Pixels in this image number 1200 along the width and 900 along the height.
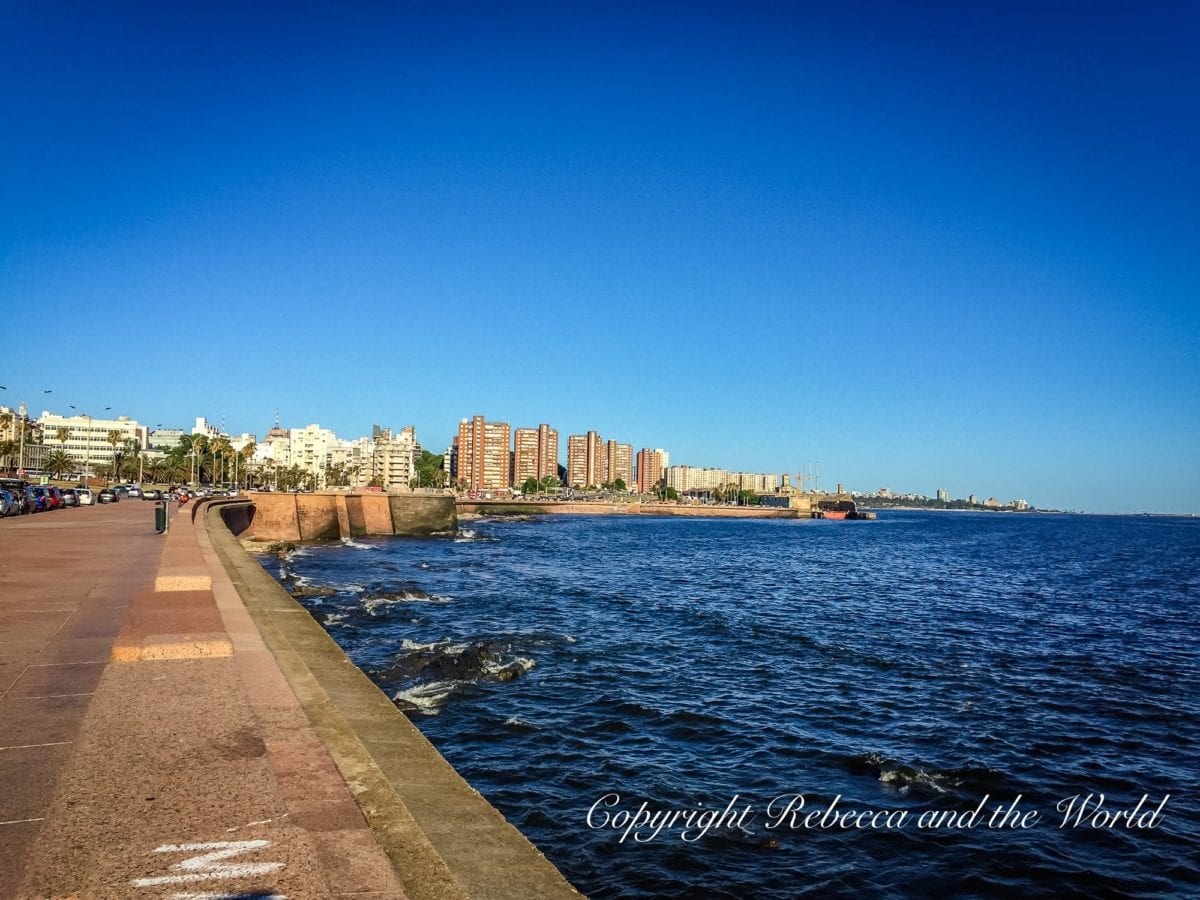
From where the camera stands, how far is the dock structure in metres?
4.25

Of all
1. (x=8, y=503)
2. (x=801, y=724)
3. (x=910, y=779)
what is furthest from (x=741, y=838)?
(x=8, y=503)

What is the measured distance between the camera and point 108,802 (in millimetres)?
5055

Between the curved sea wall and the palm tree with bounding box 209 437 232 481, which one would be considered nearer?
the curved sea wall

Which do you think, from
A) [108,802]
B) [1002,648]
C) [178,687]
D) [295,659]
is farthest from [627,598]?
[108,802]

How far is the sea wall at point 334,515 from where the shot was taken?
2360 inches

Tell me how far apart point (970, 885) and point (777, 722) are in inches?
233

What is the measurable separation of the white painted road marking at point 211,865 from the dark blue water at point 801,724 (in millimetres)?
5159

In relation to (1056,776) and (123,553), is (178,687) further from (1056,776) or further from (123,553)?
(123,553)

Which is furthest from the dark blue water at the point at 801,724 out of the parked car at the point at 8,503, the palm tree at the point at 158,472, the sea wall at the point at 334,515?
the palm tree at the point at 158,472

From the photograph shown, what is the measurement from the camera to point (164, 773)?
5570mm

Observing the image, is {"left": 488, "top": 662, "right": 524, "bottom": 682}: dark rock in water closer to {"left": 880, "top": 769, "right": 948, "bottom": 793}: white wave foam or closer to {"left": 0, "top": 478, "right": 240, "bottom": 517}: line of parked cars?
{"left": 880, "top": 769, "right": 948, "bottom": 793}: white wave foam

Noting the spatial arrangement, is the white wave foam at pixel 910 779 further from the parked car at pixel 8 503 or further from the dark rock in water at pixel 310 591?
the parked car at pixel 8 503

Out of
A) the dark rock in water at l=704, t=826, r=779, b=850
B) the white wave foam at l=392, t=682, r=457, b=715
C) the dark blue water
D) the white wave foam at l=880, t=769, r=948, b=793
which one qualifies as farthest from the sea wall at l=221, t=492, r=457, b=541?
the dark rock in water at l=704, t=826, r=779, b=850

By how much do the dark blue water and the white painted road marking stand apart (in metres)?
5.16
